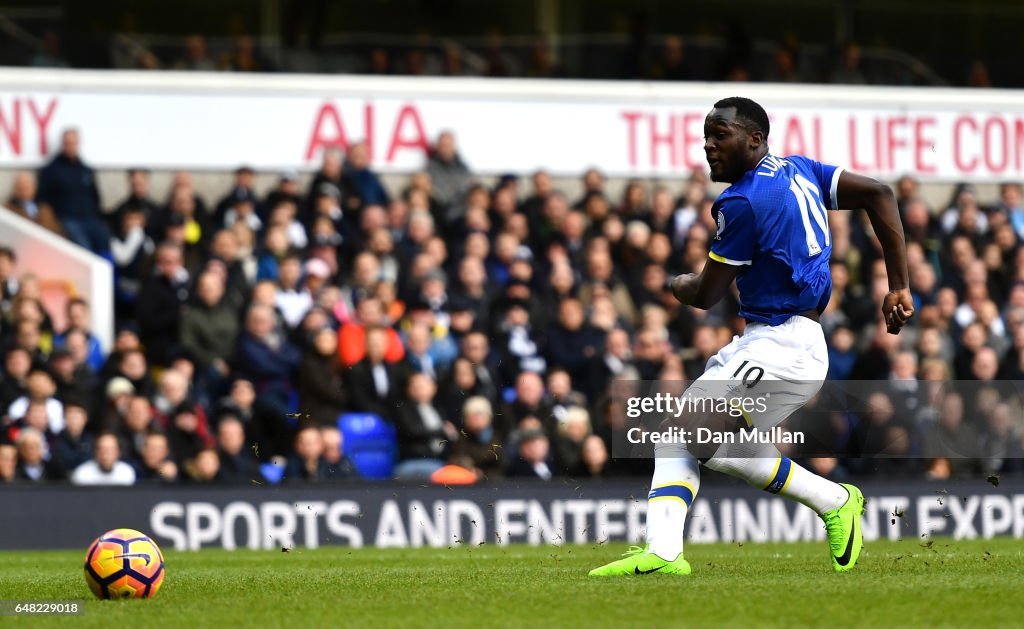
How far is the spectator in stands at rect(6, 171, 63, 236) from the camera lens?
52.8 ft

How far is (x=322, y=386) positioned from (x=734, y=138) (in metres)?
6.61

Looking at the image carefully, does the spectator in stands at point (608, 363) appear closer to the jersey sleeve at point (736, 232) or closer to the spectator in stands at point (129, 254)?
the spectator in stands at point (129, 254)

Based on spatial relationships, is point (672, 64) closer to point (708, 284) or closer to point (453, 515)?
point (453, 515)

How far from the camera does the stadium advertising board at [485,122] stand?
1745cm

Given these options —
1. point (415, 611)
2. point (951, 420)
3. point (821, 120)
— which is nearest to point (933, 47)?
point (821, 120)

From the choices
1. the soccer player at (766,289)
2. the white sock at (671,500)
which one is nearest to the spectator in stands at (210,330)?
the soccer player at (766,289)

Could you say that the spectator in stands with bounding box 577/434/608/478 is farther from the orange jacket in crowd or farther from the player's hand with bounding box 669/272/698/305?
the player's hand with bounding box 669/272/698/305

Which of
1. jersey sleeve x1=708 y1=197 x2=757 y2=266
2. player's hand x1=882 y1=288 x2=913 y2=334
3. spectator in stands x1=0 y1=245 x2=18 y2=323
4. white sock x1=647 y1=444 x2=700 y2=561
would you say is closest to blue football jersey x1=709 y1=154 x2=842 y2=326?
jersey sleeve x1=708 y1=197 x2=757 y2=266

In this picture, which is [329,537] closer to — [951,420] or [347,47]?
[951,420]

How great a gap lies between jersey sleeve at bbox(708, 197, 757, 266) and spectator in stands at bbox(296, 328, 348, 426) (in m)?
6.51

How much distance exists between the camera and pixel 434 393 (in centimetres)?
1442

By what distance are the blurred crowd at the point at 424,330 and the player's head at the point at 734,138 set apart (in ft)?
20.5

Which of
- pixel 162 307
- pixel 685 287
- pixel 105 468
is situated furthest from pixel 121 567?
pixel 162 307

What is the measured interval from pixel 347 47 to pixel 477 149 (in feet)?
6.02
